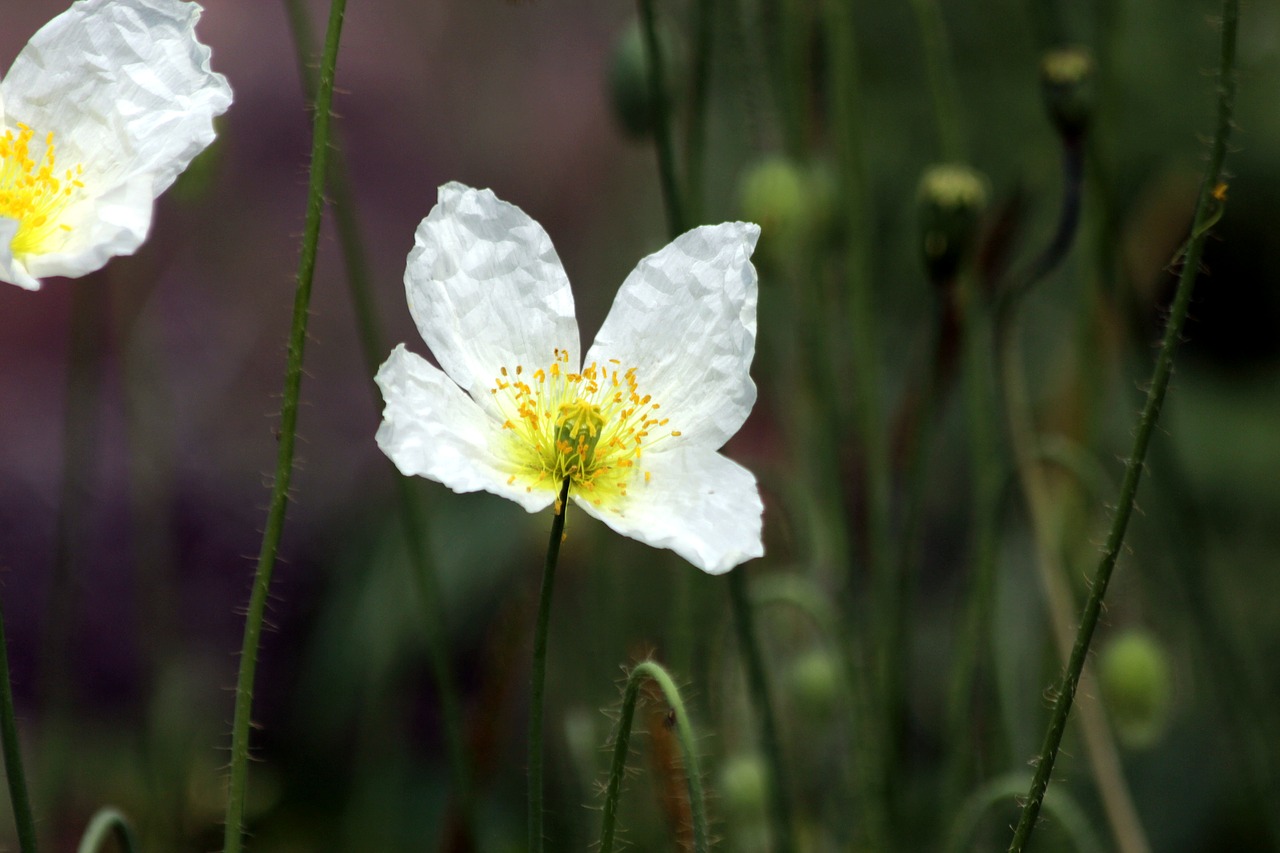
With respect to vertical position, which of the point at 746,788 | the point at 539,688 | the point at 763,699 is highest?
the point at 539,688

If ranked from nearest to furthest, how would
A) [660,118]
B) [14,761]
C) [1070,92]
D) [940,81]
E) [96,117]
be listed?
[14,761] → [96,117] → [660,118] → [1070,92] → [940,81]

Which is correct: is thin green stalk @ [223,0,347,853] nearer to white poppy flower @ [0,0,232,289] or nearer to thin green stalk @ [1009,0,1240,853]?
white poppy flower @ [0,0,232,289]

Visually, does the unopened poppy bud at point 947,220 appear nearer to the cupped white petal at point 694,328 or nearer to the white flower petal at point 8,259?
the cupped white petal at point 694,328

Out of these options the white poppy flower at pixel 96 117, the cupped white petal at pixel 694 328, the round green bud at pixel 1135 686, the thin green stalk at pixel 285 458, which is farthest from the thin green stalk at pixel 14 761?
the round green bud at pixel 1135 686

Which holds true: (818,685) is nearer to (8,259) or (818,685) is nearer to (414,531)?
(414,531)

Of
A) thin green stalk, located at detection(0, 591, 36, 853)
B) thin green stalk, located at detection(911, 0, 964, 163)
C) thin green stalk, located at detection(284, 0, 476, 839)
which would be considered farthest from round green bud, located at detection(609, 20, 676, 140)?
thin green stalk, located at detection(0, 591, 36, 853)

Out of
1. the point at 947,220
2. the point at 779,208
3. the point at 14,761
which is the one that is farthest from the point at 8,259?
the point at 779,208

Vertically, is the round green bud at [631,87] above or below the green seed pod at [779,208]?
above
